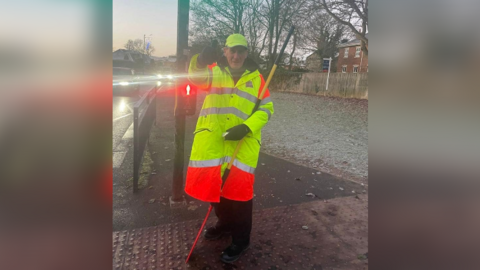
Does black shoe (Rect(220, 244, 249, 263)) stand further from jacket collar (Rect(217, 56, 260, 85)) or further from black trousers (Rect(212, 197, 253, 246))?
jacket collar (Rect(217, 56, 260, 85))

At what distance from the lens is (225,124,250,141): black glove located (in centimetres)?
216

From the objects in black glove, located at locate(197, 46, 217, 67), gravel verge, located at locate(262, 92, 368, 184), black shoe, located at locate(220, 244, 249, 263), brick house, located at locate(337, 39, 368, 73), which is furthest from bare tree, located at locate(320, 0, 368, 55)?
gravel verge, located at locate(262, 92, 368, 184)

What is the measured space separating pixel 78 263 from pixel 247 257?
1926 mm

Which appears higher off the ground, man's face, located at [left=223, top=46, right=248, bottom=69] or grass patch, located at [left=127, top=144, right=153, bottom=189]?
man's face, located at [left=223, top=46, right=248, bottom=69]

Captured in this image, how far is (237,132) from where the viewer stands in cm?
215

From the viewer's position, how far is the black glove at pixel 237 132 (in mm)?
2156

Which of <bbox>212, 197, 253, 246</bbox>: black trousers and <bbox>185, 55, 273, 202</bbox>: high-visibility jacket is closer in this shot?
<bbox>185, 55, 273, 202</bbox>: high-visibility jacket

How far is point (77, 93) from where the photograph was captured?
0.71 metres

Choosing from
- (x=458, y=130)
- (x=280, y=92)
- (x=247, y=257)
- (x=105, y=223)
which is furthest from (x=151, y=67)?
(x=280, y=92)

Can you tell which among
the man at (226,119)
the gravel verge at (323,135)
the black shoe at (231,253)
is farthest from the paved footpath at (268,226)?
the gravel verge at (323,135)

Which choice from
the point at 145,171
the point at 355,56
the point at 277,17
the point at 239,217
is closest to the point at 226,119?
the point at 239,217

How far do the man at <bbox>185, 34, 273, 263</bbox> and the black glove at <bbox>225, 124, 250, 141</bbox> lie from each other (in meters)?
0.04

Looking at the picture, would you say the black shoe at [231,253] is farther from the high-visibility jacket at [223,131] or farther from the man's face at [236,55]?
the man's face at [236,55]

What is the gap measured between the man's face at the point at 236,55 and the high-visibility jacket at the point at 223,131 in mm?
50
